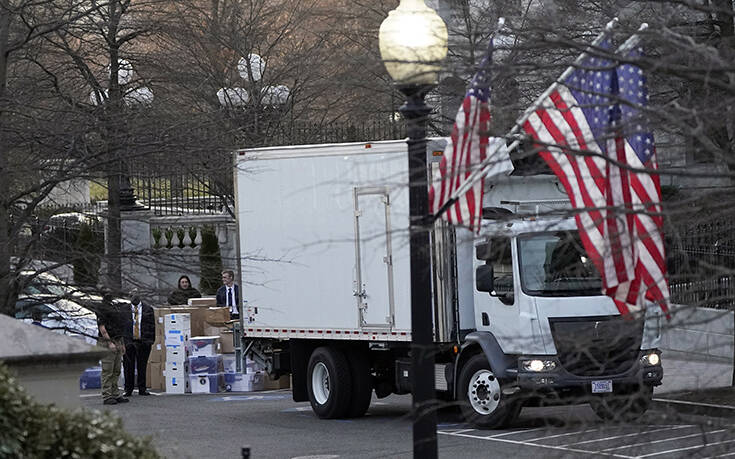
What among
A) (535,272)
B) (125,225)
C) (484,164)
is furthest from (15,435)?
(125,225)

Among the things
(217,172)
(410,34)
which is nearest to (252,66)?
(217,172)

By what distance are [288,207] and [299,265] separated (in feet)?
2.74

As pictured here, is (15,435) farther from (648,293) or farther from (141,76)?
(141,76)

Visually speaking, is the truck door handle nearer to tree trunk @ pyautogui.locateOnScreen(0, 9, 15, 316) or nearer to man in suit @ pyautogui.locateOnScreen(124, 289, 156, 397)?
tree trunk @ pyautogui.locateOnScreen(0, 9, 15, 316)

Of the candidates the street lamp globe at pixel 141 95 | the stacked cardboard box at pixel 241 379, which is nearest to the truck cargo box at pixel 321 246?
the street lamp globe at pixel 141 95

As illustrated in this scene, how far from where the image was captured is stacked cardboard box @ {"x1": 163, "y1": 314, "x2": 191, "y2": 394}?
22750mm

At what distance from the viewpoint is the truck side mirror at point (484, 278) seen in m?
16.4

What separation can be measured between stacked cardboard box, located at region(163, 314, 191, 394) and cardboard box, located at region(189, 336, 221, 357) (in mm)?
128

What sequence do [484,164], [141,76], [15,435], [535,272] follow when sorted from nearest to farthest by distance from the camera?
1. [484,164]
2. [15,435]
3. [535,272]
4. [141,76]

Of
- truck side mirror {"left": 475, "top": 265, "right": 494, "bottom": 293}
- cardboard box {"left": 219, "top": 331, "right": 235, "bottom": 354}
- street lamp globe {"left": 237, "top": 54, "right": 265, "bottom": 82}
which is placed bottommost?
cardboard box {"left": 219, "top": 331, "right": 235, "bottom": 354}

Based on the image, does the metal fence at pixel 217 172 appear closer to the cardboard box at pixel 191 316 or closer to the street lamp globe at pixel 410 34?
the cardboard box at pixel 191 316

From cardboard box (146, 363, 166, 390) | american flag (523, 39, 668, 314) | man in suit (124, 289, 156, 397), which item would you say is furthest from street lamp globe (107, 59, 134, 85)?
american flag (523, 39, 668, 314)

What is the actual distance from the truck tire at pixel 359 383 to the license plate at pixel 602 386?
3564mm

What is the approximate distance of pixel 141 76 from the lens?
74.6ft
